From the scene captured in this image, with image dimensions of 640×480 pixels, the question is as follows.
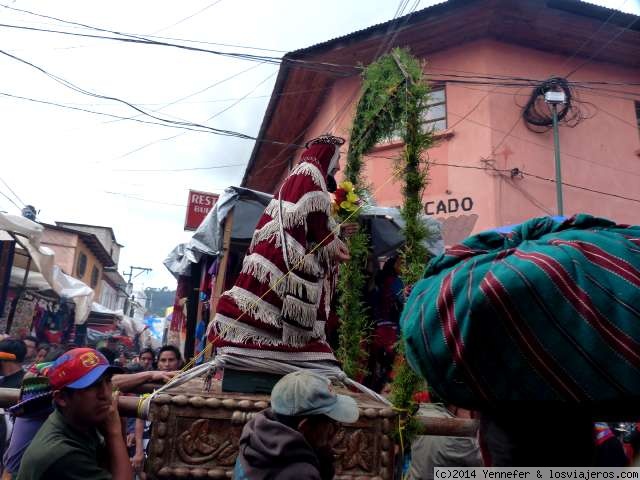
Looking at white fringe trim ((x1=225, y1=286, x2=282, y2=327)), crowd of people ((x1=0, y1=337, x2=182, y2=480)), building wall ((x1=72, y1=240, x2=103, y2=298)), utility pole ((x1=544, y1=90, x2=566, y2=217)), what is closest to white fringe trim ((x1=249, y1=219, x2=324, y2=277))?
white fringe trim ((x1=225, y1=286, x2=282, y2=327))

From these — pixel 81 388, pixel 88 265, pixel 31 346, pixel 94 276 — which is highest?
pixel 88 265

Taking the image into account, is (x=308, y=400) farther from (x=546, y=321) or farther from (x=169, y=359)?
(x=169, y=359)

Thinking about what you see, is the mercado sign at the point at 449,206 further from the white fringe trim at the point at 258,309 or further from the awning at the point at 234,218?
the white fringe trim at the point at 258,309

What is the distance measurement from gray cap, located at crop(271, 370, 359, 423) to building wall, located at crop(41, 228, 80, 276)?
23.1 metres

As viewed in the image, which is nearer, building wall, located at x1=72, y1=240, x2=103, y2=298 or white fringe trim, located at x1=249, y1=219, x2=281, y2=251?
white fringe trim, located at x1=249, y1=219, x2=281, y2=251

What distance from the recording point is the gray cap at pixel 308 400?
1739 millimetres

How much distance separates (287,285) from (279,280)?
0.05 meters

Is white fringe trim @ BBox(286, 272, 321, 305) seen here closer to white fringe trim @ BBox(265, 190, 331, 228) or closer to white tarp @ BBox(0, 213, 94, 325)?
white fringe trim @ BBox(265, 190, 331, 228)

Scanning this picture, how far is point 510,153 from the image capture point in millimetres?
8031

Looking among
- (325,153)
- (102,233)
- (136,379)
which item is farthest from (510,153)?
(102,233)

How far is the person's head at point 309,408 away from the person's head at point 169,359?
11.0 feet

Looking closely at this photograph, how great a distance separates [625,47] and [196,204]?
26.5ft

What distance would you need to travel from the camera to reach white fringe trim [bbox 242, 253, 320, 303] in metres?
2.62

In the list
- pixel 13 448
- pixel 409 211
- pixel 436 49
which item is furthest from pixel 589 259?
pixel 436 49
